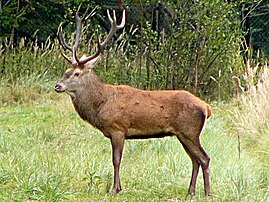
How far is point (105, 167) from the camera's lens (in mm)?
7031

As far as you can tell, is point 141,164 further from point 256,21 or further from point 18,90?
point 256,21

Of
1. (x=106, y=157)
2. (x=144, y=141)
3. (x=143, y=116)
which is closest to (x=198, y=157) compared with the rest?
(x=143, y=116)

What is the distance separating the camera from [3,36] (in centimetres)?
1590

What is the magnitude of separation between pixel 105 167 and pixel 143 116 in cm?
103

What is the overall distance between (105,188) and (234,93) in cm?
737

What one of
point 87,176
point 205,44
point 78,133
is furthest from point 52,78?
point 87,176

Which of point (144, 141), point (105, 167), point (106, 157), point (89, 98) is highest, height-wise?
point (89, 98)

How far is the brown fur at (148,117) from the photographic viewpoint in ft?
20.4

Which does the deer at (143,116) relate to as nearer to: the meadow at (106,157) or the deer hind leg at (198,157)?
the deer hind leg at (198,157)

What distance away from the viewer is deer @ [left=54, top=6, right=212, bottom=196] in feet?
20.4

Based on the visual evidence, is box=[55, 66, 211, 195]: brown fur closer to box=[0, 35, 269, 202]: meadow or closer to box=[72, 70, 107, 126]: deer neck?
box=[72, 70, 107, 126]: deer neck

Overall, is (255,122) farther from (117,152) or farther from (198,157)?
(117,152)

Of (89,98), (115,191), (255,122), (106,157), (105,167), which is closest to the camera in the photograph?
(115,191)

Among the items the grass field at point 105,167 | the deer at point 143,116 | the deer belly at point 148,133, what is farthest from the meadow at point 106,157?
the deer belly at point 148,133
